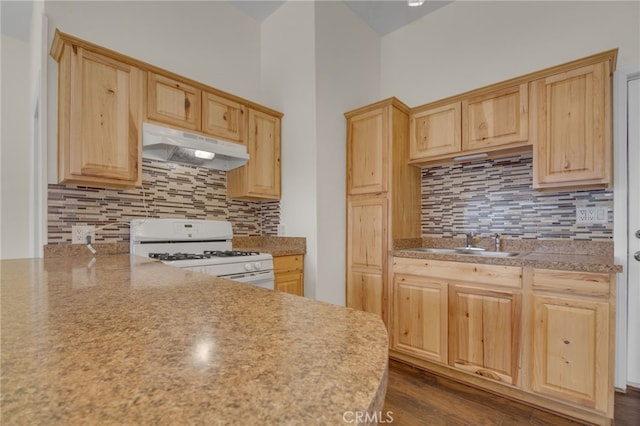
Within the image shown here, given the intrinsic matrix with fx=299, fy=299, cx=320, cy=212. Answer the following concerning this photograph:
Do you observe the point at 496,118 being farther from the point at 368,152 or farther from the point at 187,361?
the point at 187,361

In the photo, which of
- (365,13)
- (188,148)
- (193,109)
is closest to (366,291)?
(188,148)

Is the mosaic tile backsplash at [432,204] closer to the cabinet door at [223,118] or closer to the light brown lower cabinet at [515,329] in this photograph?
the cabinet door at [223,118]

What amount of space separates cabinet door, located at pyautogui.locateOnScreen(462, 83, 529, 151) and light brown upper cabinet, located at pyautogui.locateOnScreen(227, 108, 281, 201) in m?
1.62

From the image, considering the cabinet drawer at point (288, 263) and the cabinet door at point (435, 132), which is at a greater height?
the cabinet door at point (435, 132)

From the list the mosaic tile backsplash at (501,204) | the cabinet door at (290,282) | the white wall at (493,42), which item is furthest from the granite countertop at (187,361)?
the white wall at (493,42)

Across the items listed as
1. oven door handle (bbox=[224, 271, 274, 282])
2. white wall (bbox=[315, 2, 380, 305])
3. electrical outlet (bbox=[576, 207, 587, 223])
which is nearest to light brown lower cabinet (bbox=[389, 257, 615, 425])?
white wall (bbox=[315, 2, 380, 305])

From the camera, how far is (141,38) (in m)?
2.29

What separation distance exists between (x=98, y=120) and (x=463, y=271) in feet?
8.28

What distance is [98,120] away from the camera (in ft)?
5.98

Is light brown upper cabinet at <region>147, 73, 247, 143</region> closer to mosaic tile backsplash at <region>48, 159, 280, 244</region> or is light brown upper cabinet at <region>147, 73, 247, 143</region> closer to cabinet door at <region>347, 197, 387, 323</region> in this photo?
mosaic tile backsplash at <region>48, 159, 280, 244</region>

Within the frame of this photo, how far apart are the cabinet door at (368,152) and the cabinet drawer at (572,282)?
3.95 feet

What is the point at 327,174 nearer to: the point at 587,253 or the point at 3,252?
the point at 587,253

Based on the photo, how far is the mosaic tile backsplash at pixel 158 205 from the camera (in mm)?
1891

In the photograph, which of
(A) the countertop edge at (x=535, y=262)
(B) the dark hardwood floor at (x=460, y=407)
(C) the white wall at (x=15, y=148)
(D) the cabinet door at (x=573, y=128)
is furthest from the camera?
(C) the white wall at (x=15, y=148)
